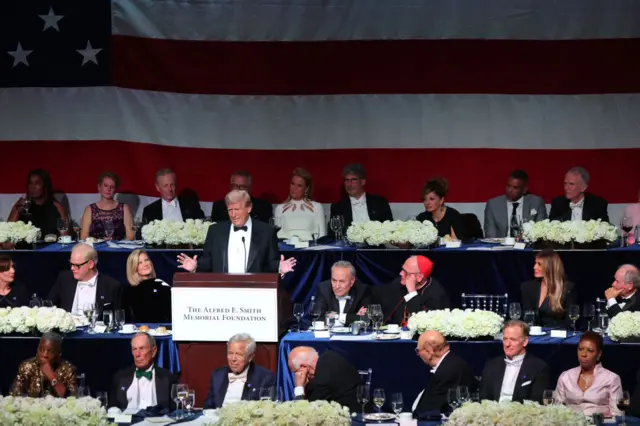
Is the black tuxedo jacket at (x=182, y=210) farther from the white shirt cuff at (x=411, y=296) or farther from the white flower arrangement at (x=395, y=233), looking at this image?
the white shirt cuff at (x=411, y=296)

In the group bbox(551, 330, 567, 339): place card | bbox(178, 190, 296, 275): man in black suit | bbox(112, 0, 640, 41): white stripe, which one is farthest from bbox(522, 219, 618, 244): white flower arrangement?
bbox(112, 0, 640, 41): white stripe

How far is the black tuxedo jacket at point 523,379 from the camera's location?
25.2ft

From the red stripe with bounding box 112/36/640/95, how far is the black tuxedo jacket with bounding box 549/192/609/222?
57.4 inches

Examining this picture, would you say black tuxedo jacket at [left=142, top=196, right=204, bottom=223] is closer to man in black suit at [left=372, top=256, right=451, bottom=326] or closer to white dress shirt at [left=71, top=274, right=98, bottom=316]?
white dress shirt at [left=71, top=274, right=98, bottom=316]

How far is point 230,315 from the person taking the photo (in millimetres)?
7391

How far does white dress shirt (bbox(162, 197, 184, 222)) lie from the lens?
35.8 ft

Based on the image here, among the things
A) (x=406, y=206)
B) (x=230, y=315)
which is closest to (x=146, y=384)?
(x=230, y=315)

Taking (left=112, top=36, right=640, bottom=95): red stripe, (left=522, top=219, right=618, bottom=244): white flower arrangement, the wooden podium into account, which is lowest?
the wooden podium

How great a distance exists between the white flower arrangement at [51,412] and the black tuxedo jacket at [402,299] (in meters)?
3.47

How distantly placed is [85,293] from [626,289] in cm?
383

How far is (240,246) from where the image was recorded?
8.14 m

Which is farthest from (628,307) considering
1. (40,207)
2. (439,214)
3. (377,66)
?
(40,207)

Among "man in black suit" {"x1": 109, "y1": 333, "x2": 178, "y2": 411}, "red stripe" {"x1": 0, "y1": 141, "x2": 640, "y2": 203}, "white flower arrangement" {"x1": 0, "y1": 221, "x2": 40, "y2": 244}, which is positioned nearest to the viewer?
"man in black suit" {"x1": 109, "y1": 333, "x2": 178, "y2": 411}

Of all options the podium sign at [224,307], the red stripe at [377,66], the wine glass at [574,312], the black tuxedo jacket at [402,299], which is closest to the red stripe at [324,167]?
the red stripe at [377,66]
